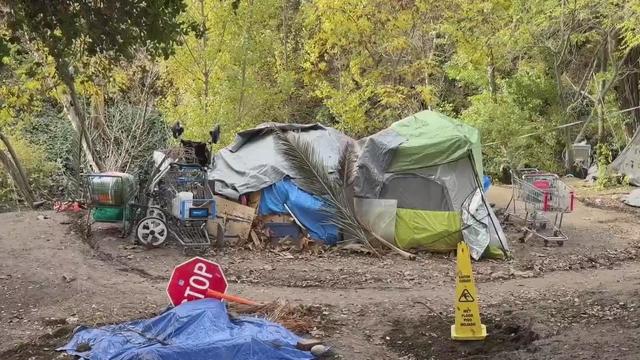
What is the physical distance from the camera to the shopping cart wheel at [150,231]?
1118cm

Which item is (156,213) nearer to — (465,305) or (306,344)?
(306,344)

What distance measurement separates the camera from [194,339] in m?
5.80

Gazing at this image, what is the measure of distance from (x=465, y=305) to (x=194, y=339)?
2.53 meters

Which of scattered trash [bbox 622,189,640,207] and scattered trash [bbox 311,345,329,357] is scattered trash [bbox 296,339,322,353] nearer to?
scattered trash [bbox 311,345,329,357]

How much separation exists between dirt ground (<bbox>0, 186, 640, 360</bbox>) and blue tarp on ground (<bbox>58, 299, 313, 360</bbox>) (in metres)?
0.49

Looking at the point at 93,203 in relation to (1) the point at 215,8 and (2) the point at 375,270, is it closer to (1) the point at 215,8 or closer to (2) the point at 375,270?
(2) the point at 375,270

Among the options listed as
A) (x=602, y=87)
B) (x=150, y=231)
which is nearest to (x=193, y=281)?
(x=150, y=231)

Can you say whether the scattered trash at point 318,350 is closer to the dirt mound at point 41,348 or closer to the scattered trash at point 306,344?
the scattered trash at point 306,344

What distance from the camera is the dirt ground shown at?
6352mm

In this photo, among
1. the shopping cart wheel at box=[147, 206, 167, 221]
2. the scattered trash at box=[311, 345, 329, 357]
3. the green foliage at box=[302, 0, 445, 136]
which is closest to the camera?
the scattered trash at box=[311, 345, 329, 357]

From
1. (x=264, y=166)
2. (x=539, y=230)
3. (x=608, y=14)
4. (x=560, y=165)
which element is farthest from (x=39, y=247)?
(x=560, y=165)

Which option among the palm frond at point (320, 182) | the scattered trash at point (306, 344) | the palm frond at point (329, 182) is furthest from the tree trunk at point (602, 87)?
the scattered trash at point (306, 344)

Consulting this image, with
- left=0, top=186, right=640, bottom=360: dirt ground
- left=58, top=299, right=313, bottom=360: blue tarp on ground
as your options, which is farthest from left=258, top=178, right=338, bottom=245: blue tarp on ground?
left=58, top=299, right=313, bottom=360: blue tarp on ground

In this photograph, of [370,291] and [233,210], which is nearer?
[370,291]
